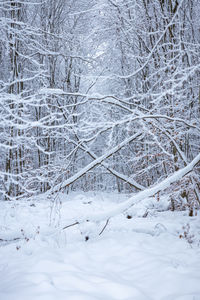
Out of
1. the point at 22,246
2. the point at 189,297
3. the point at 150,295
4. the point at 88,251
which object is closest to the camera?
the point at 189,297

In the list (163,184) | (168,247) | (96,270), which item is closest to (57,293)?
(96,270)

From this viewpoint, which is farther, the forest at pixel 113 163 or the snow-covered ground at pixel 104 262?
the forest at pixel 113 163

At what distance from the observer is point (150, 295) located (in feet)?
6.98

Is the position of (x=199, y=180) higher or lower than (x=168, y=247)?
higher

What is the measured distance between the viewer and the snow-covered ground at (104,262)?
2.11 metres

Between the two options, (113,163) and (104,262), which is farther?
(113,163)

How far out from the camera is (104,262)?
292 cm

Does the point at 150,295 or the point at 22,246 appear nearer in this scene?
the point at 150,295

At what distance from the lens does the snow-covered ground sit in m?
2.11

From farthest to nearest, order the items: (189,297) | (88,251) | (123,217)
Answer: (123,217)
(88,251)
(189,297)

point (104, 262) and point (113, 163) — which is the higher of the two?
point (113, 163)

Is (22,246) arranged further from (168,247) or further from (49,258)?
(168,247)

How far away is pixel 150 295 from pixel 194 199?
6.42ft

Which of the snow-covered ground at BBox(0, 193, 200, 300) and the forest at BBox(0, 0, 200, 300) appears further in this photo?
the forest at BBox(0, 0, 200, 300)
